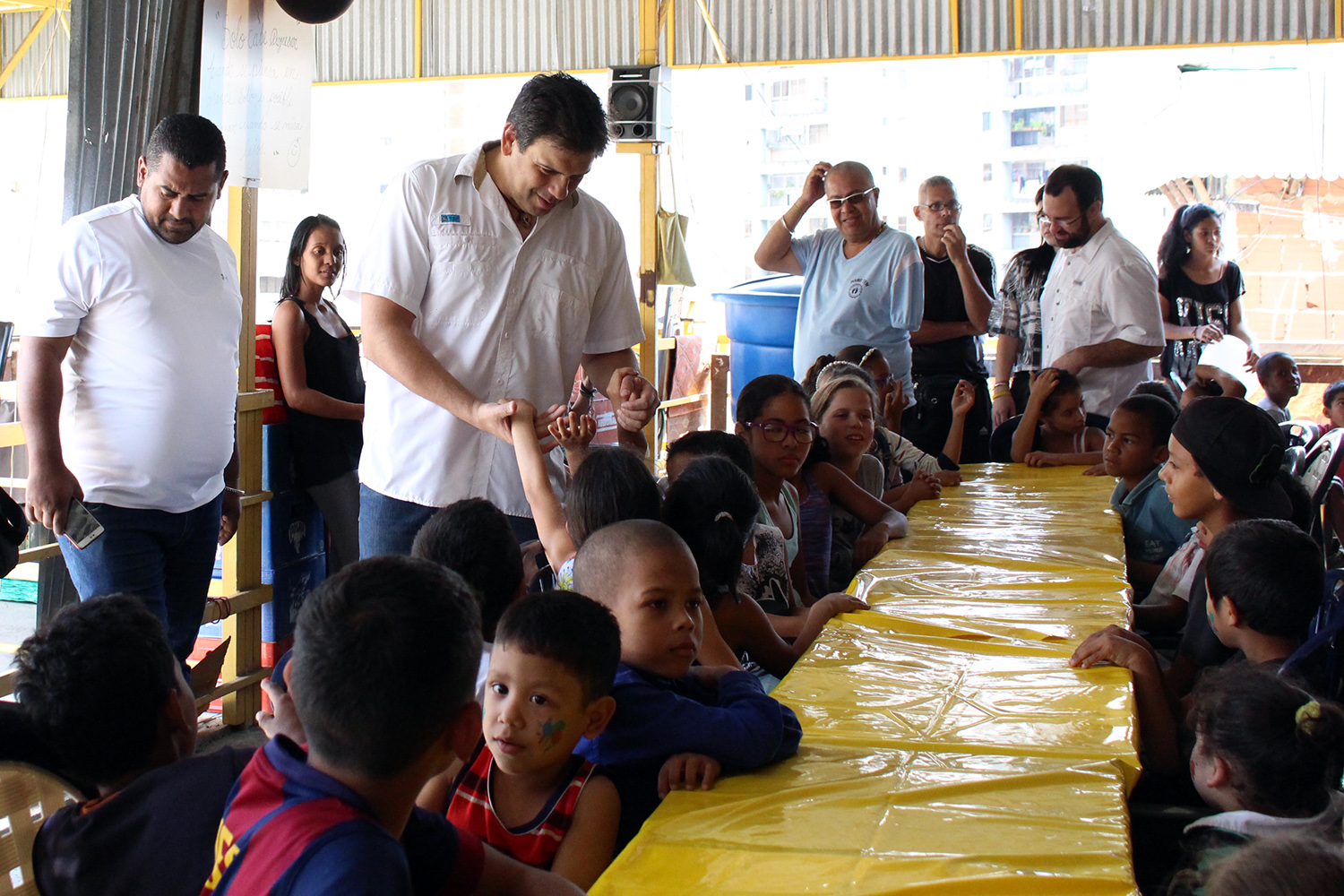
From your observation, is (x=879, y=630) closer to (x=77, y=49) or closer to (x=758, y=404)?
(x=758, y=404)

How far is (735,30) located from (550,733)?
24.8ft

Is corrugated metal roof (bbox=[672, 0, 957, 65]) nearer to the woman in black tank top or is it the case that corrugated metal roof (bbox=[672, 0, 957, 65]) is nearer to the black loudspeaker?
the black loudspeaker

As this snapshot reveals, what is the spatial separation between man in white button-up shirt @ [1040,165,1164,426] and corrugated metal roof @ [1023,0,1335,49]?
400 centimetres

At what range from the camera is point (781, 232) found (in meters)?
4.41

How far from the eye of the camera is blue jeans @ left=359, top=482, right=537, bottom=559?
7.72 feet

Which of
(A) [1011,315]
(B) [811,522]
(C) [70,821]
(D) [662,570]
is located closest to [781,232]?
(A) [1011,315]

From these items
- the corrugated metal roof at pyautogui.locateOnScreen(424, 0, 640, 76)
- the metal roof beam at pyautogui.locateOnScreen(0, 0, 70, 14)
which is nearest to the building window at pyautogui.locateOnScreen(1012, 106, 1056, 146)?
the corrugated metal roof at pyautogui.locateOnScreen(424, 0, 640, 76)

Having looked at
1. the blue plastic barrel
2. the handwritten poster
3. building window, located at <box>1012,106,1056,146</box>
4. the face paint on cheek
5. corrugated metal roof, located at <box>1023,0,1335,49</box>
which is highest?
building window, located at <box>1012,106,1056,146</box>

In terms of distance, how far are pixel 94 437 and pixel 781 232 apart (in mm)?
2703

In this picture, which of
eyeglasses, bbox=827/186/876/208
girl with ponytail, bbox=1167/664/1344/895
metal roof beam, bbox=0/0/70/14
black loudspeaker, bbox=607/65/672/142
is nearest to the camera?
girl with ponytail, bbox=1167/664/1344/895

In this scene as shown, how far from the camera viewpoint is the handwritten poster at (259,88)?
326 cm

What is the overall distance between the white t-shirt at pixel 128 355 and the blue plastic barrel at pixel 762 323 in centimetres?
447

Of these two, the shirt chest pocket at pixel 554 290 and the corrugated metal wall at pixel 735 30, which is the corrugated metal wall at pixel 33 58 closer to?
the corrugated metal wall at pixel 735 30

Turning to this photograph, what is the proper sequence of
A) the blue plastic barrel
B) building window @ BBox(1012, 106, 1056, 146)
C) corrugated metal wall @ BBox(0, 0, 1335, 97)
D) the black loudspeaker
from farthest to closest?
building window @ BBox(1012, 106, 1056, 146)
corrugated metal wall @ BBox(0, 0, 1335, 97)
the black loudspeaker
the blue plastic barrel
